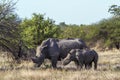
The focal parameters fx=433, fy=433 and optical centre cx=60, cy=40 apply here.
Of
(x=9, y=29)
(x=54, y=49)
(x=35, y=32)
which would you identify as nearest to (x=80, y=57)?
(x=54, y=49)

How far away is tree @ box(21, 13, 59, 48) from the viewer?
41531 mm

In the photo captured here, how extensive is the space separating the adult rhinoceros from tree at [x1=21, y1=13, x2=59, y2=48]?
16.9 metres

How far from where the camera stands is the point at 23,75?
1636cm

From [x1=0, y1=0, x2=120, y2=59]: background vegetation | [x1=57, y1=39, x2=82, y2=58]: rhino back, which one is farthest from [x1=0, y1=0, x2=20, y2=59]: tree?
[x1=57, y1=39, x2=82, y2=58]: rhino back

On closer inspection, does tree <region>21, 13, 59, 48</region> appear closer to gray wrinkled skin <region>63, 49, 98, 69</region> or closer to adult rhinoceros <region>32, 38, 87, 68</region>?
adult rhinoceros <region>32, 38, 87, 68</region>

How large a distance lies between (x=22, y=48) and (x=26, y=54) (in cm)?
127

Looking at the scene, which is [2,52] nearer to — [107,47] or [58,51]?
[58,51]

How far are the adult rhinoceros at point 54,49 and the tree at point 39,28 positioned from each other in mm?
16939

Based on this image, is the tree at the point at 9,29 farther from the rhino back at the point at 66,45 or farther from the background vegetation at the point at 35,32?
the rhino back at the point at 66,45

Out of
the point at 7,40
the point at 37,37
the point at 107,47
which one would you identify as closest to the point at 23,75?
the point at 7,40

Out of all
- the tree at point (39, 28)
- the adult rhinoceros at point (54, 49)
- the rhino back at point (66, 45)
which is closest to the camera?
the adult rhinoceros at point (54, 49)

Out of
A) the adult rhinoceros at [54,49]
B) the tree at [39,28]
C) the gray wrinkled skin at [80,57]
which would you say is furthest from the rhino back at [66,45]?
the tree at [39,28]

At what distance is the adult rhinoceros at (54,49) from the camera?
898 inches

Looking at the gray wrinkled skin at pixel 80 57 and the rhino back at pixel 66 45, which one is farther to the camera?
the rhino back at pixel 66 45
